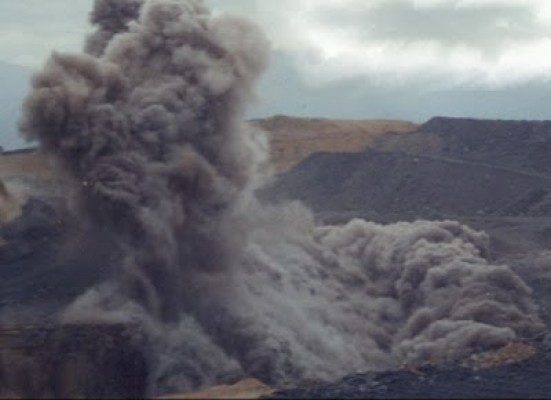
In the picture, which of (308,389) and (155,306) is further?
(155,306)

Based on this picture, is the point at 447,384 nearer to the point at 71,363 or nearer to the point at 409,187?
the point at 71,363

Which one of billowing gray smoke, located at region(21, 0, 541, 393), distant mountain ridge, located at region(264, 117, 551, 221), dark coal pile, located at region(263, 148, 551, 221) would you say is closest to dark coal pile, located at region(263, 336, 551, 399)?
billowing gray smoke, located at region(21, 0, 541, 393)

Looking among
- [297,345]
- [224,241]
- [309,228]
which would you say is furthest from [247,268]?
[309,228]

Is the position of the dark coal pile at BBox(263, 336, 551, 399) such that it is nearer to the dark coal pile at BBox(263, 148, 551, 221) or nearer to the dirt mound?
the dark coal pile at BBox(263, 148, 551, 221)

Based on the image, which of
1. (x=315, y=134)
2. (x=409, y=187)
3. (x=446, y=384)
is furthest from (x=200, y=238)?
(x=315, y=134)

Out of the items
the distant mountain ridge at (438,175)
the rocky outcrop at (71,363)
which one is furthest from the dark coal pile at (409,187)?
the rocky outcrop at (71,363)

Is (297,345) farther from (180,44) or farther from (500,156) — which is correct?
(500,156)

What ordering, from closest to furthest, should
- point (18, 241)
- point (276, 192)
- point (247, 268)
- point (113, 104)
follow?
point (113, 104), point (247, 268), point (18, 241), point (276, 192)

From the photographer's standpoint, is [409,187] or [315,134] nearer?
[409,187]
